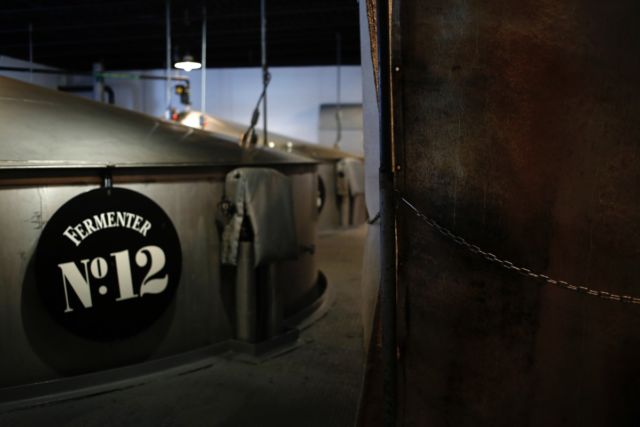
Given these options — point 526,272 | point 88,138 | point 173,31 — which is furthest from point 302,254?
point 173,31

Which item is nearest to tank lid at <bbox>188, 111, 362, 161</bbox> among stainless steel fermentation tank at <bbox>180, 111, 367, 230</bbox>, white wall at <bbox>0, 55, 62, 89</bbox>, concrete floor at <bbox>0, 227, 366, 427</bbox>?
stainless steel fermentation tank at <bbox>180, 111, 367, 230</bbox>

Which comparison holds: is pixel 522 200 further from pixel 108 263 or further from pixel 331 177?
pixel 331 177

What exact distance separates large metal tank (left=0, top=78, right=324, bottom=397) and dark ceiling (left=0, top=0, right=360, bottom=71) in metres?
4.70

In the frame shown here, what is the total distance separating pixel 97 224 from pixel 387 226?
8.38ft

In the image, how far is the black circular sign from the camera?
12.4 feet

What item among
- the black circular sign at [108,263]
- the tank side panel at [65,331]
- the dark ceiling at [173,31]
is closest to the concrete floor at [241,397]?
the tank side panel at [65,331]

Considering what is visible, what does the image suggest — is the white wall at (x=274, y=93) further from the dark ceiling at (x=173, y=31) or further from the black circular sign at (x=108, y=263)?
the black circular sign at (x=108, y=263)

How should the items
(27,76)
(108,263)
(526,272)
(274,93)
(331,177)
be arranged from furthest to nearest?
(274,93) → (27,76) → (331,177) → (108,263) → (526,272)

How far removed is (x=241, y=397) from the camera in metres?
3.86

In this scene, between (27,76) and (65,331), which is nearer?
(65,331)

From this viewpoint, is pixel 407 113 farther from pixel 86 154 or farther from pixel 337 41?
pixel 337 41

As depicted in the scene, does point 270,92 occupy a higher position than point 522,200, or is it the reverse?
point 270,92

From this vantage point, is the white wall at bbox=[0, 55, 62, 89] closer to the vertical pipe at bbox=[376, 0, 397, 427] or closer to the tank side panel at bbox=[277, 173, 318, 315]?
the tank side panel at bbox=[277, 173, 318, 315]

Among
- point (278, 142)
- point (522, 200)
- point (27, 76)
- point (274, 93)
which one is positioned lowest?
point (522, 200)
